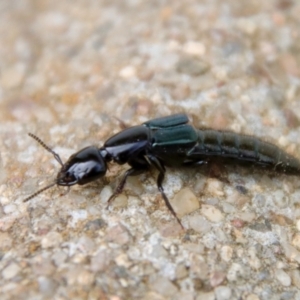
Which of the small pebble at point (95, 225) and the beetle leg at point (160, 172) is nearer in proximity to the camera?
the small pebble at point (95, 225)

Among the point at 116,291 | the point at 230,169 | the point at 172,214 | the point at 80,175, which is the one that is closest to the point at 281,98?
the point at 230,169

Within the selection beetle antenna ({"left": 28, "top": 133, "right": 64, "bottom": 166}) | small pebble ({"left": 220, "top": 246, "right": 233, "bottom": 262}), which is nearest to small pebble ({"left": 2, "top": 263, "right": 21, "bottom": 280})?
beetle antenna ({"left": 28, "top": 133, "right": 64, "bottom": 166})

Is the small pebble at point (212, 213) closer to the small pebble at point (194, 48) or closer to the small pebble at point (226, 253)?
the small pebble at point (226, 253)

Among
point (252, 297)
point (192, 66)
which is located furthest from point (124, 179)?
point (192, 66)

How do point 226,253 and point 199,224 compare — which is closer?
point 226,253

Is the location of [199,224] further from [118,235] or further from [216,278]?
[118,235]

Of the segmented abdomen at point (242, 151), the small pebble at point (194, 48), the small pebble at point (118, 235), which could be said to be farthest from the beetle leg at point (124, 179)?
the small pebble at point (194, 48)

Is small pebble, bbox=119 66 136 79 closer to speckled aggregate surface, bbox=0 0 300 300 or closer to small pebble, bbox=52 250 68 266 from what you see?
speckled aggregate surface, bbox=0 0 300 300
